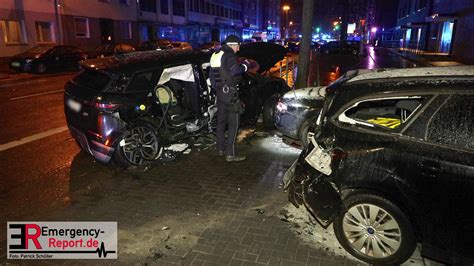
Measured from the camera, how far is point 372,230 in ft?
10.9

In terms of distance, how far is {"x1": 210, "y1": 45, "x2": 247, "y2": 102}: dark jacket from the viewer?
224 inches

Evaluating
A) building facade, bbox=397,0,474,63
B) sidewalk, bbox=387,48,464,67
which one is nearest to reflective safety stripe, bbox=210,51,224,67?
sidewalk, bbox=387,48,464,67

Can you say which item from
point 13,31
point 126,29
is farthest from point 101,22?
point 13,31

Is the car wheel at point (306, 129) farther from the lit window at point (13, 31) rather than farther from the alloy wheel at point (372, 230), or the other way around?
the lit window at point (13, 31)

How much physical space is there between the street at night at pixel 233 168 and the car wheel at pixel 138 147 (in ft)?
0.07

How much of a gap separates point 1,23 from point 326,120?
917 inches

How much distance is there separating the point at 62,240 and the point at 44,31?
24.4 metres

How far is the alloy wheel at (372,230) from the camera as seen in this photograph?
126 inches

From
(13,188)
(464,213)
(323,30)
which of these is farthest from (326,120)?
(323,30)

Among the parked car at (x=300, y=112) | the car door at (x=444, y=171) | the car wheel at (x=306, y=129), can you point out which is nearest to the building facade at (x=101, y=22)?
the parked car at (x=300, y=112)

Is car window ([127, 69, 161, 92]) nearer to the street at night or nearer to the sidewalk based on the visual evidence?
the street at night

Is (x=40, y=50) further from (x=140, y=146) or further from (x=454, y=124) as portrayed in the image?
(x=454, y=124)

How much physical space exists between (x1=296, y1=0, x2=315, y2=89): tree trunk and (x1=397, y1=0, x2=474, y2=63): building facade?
1618cm

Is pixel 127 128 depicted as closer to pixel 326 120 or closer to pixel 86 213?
pixel 86 213
